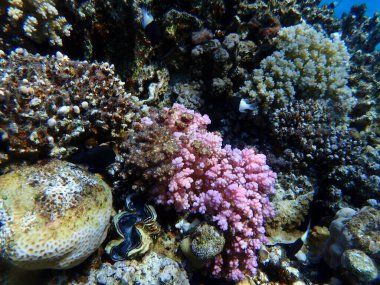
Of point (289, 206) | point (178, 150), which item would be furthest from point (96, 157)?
point (289, 206)

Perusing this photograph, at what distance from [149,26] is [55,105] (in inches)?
72.0

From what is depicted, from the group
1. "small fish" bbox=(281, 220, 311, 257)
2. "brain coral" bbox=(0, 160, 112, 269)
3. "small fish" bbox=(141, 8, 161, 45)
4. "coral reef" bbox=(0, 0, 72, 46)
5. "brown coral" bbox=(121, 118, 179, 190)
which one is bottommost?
"brain coral" bbox=(0, 160, 112, 269)

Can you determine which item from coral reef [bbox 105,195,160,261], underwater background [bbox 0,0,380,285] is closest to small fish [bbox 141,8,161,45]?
underwater background [bbox 0,0,380,285]

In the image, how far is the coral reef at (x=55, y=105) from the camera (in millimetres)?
2645

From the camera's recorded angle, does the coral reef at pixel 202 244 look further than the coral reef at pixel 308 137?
No

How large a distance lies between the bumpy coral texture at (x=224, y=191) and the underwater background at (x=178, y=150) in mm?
21

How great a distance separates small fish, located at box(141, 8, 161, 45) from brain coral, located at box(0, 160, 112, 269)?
88.6 inches

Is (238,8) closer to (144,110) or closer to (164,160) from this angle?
(144,110)

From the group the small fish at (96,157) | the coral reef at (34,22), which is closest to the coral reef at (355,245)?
the small fish at (96,157)

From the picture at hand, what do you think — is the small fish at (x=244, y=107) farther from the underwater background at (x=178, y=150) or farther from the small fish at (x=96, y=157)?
the small fish at (x=96, y=157)

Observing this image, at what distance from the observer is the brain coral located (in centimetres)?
232

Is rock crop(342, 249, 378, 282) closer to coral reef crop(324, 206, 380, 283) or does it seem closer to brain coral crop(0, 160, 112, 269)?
coral reef crop(324, 206, 380, 283)

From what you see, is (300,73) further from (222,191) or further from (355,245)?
(355,245)

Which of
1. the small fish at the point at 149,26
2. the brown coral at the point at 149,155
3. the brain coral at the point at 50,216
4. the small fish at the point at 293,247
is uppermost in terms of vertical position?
the small fish at the point at 149,26
